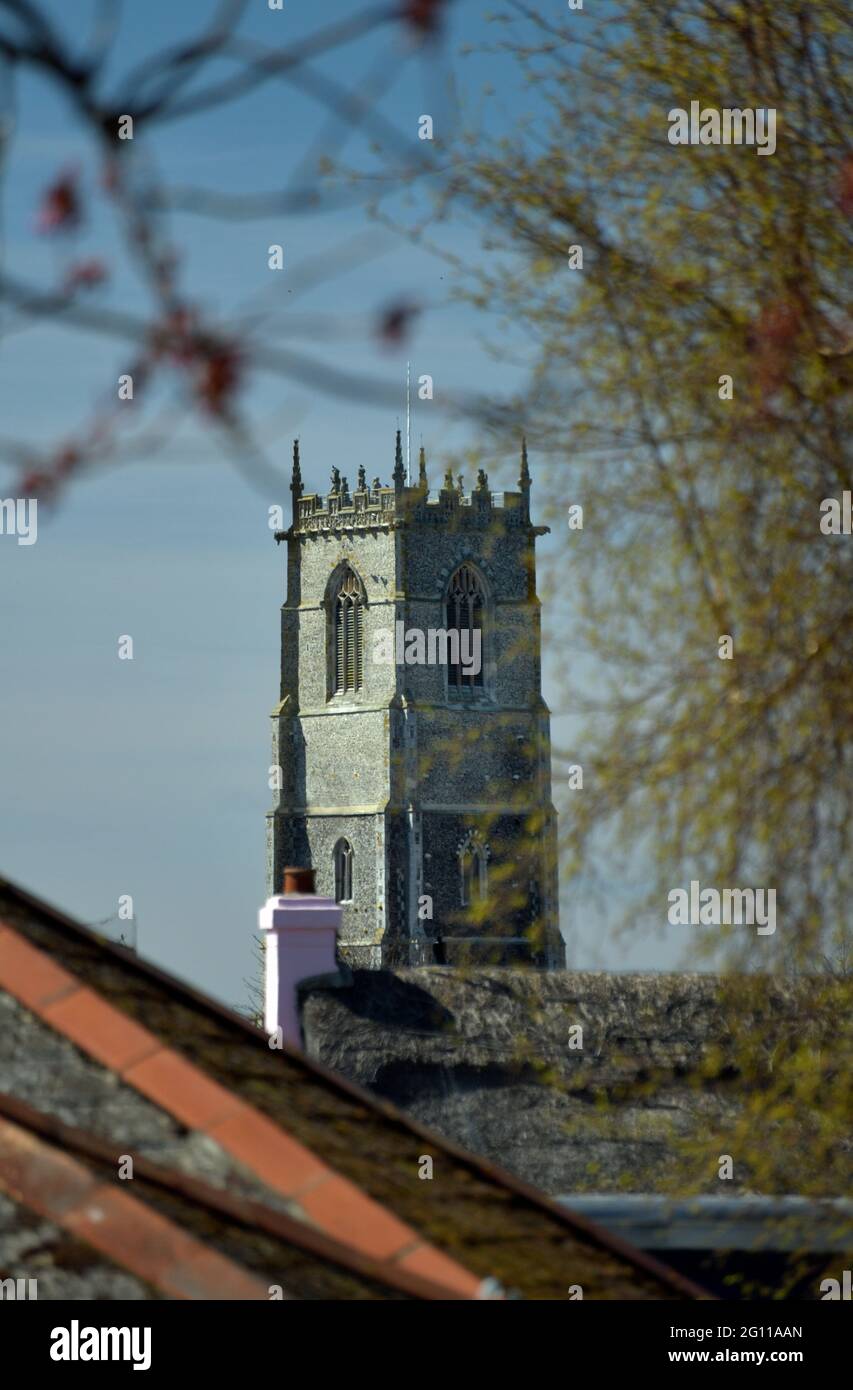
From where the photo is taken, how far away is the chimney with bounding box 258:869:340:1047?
13.8 metres

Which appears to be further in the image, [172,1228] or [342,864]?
[342,864]

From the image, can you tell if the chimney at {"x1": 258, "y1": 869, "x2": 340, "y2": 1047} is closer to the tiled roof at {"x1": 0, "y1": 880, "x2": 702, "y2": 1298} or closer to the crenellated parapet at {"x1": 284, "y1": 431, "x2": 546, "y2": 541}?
the tiled roof at {"x1": 0, "y1": 880, "x2": 702, "y2": 1298}

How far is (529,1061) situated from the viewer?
13.1m

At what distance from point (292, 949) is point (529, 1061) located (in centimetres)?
178

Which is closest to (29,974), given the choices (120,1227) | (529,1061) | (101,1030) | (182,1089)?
(101,1030)

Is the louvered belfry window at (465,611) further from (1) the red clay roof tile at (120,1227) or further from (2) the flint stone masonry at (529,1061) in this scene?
(1) the red clay roof tile at (120,1227)

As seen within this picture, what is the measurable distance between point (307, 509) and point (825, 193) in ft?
226

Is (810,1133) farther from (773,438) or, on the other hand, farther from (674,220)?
(674,220)

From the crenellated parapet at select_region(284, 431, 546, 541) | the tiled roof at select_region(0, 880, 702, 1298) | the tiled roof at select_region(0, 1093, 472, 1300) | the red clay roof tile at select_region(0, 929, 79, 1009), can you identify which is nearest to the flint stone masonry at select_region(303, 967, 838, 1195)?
the tiled roof at select_region(0, 880, 702, 1298)

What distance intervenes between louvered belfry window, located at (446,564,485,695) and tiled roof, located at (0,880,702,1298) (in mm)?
69386

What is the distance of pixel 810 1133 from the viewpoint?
29.0ft

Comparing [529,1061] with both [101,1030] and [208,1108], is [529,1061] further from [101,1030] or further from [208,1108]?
[208,1108]

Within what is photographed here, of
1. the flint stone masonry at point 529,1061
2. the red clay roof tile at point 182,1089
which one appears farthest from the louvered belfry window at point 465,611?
the red clay roof tile at point 182,1089
